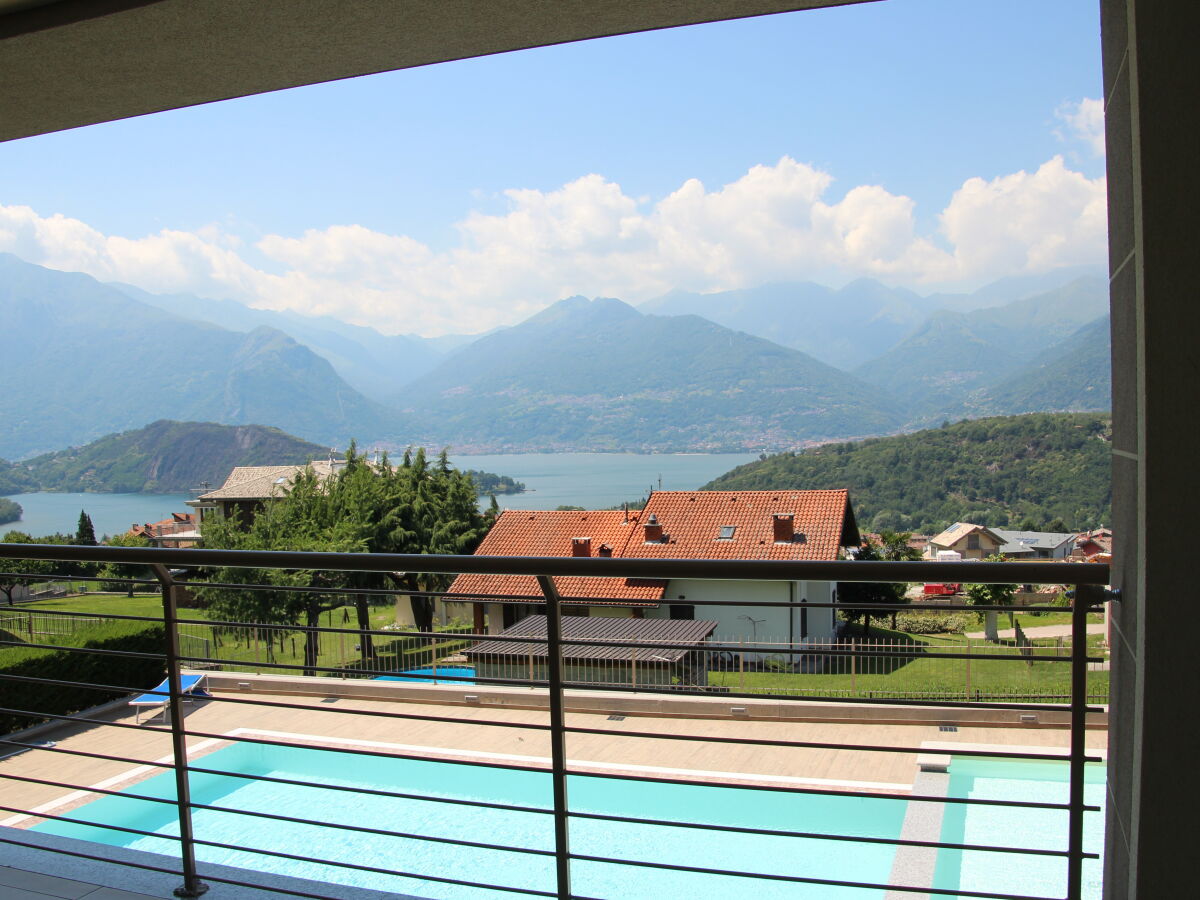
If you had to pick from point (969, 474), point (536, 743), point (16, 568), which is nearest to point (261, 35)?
point (536, 743)

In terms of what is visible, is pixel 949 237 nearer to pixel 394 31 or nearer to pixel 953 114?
pixel 953 114

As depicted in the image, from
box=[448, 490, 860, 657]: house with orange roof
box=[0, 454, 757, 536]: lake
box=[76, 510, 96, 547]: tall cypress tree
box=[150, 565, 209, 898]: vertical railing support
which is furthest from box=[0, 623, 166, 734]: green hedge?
box=[0, 454, 757, 536]: lake

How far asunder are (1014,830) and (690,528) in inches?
798

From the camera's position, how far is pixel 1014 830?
6098 millimetres

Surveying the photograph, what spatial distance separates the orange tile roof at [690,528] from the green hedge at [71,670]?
12.3 meters

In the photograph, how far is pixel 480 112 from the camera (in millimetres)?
103750

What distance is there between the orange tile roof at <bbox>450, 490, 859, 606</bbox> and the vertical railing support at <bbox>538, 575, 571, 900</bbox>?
70.3ft

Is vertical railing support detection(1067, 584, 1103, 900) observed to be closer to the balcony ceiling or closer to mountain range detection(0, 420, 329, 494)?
the balcony ceiling

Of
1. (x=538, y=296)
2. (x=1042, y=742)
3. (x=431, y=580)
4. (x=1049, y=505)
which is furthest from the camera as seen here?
(x=538, y=296)

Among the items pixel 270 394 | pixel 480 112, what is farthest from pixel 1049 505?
pixel 480 112

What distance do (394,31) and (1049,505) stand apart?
99.5ft

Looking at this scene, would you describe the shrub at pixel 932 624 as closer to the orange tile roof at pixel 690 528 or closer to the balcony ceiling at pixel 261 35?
the orange tile roof at pixel 690 528

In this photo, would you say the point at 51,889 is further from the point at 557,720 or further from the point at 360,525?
the point at 360,525

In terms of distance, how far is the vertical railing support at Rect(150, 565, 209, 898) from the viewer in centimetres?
196
